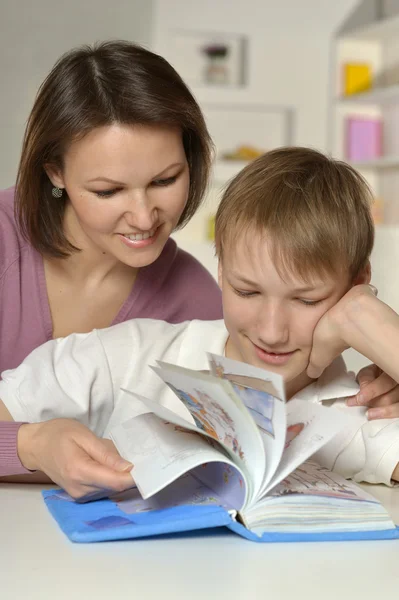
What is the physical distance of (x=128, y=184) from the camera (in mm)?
1567

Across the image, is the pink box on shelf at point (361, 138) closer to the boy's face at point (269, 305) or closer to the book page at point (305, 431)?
the boy's face at point (269, 305)

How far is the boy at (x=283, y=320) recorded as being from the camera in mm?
1301

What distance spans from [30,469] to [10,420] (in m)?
0.14

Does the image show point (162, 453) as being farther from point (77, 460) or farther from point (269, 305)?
point (269, 305)

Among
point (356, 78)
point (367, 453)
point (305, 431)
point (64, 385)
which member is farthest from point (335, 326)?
point (356, 78)

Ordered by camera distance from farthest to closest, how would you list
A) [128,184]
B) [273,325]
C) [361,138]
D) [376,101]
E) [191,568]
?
1. [361,138]
2. [376,101]
3. [128,184]
4. [273,325]
5. [191,568]

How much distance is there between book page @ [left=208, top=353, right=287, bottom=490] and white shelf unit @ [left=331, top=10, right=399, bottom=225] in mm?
5679

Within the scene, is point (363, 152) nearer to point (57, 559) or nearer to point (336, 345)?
point (336, 345)

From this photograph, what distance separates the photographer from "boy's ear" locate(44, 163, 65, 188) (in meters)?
1.70

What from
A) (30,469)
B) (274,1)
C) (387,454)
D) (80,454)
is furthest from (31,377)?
(274,1)

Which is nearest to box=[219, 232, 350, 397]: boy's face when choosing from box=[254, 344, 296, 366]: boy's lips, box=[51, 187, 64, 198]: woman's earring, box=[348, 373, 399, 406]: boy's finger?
box=[254, 344, 296, 366]: boy's lips

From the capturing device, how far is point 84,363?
1403mm

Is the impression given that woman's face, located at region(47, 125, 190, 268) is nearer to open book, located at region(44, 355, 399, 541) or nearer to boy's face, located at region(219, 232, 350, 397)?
boy's face, located at region(219, 232, 350, 397)

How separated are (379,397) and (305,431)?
42 centimetres
